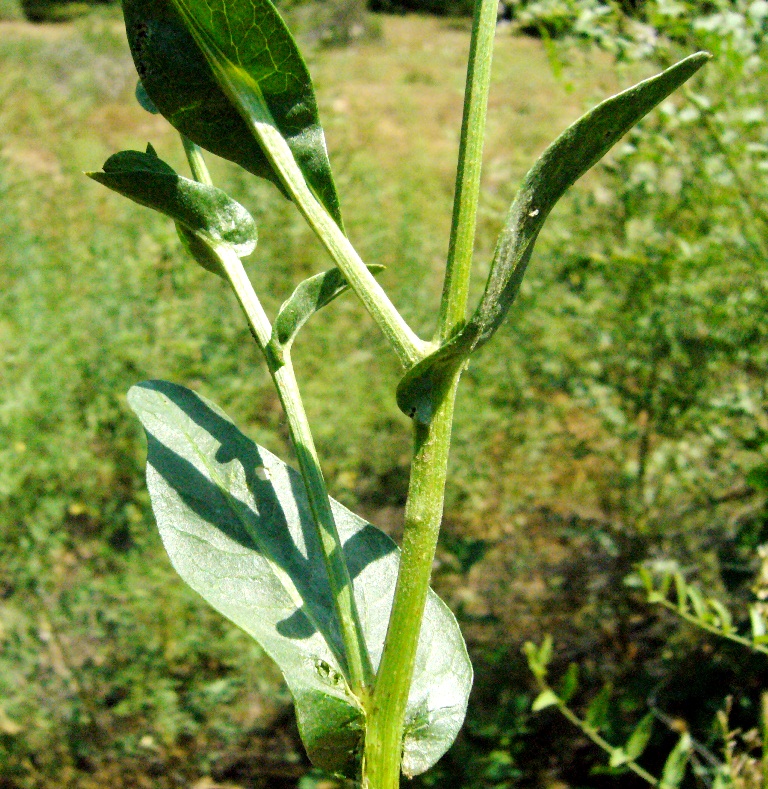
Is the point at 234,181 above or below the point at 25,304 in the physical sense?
above

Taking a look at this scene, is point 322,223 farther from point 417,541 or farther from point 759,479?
point 759,479

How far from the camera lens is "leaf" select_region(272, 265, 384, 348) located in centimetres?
55

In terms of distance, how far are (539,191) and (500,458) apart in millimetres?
2373

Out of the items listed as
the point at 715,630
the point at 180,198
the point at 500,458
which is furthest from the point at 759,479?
the point at 500,458

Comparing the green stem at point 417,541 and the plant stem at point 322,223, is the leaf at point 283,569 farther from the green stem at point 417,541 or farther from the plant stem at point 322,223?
the plant stem at point 322,223

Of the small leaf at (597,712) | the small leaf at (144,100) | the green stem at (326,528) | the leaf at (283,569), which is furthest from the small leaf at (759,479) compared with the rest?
the small leaf at (144,100)

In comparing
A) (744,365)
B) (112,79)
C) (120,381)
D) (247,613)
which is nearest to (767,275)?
(744,365)

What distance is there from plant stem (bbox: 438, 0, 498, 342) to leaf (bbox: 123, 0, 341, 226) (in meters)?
0.09

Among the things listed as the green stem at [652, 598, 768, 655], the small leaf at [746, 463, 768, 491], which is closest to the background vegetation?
the small leaf at [746, 463, 768, 491]

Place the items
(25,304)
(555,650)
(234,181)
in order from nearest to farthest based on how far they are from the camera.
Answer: (555,650) < (25,304) < (234,181)

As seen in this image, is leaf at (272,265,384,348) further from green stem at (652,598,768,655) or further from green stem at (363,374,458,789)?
green stem at (652,598,768,655)

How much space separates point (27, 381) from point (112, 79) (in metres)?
8.89

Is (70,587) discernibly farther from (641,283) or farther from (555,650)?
(641,283)

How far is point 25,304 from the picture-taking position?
2.79 m
